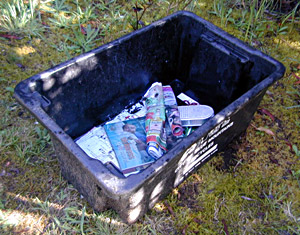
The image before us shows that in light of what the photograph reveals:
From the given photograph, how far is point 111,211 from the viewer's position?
1.59m

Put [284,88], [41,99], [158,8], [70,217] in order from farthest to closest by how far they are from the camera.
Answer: [158,8] → [284,88] → [70,217] → [41,99]

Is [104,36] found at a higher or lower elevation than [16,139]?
higher

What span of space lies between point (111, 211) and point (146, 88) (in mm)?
922

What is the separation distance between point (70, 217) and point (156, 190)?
507 mm

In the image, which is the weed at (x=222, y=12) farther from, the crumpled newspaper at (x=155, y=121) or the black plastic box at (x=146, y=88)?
the crumpled newspaper at (x=155, y=121)

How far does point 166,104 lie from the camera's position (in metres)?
2.02

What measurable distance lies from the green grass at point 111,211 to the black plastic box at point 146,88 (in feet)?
0.44

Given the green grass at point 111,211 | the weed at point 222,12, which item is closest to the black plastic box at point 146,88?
the green grass at point 111,211

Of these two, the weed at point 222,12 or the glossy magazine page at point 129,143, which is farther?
the weed at point 222,12

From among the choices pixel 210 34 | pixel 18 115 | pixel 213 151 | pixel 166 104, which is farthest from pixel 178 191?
pixel 18 115

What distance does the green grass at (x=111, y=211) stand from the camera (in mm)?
1576

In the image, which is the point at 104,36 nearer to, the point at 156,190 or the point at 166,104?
the point at 166,104

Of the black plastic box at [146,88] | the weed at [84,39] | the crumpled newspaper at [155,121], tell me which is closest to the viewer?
the black plastic box at [146,88]

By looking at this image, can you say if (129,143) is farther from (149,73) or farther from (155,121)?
(149,73)
